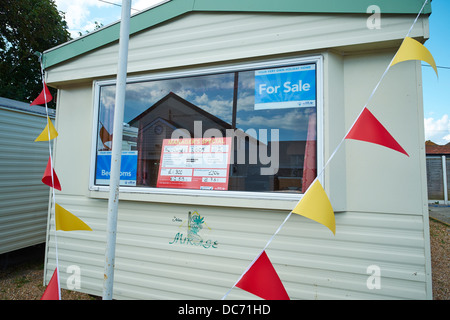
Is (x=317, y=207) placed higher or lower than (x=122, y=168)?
lower

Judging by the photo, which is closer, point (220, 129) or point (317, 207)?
point (317, 207)

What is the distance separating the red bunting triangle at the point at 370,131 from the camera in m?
1.80

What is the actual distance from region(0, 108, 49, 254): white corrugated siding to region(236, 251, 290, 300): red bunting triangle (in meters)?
3.87

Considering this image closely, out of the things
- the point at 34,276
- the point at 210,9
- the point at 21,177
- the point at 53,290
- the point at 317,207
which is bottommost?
the point at 34,276

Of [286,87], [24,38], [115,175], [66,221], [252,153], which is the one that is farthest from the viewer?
[24,38]

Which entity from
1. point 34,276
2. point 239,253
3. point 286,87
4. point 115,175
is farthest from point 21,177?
point 286,87

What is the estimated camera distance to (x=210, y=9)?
2738 mm

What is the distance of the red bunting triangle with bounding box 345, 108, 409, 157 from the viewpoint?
180cm

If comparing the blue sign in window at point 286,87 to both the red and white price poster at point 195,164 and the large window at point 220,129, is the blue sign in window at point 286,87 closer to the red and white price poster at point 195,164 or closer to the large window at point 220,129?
the large window at point 220,129

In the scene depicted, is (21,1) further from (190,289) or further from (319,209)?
(319,209)

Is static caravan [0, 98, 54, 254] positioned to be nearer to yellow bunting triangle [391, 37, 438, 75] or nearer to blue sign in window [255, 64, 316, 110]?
blue sign in window [255, 64, 316, 110]

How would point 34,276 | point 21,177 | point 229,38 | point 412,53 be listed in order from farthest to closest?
point 21,177 < point 34,276 < point 229,38 < point 412,53

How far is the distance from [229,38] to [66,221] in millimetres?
2155
